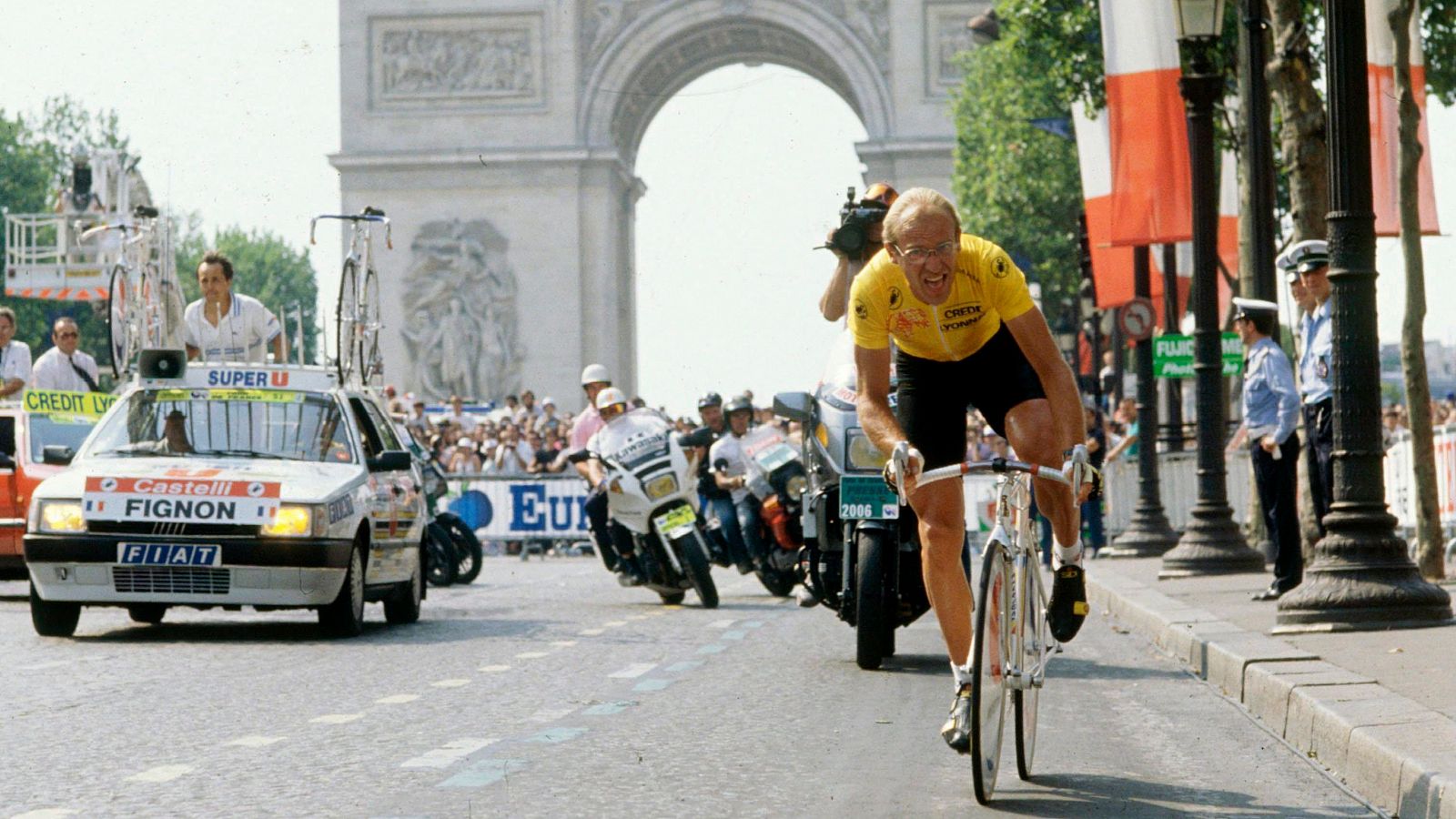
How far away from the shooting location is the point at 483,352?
187ft

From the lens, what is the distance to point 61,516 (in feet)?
43.2

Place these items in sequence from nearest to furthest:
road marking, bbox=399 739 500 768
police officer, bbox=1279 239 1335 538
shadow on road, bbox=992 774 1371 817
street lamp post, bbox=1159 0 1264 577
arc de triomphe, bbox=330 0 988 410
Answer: shadow on road, bbox=992 774 1371 817 → road marking, bbox=399 739 500 768 → police officer, bbox=1279 239 1335 538 → street lamp post, bbox=1159 0 1264 577 → arc de triomphe, bbox=330 0 988 410

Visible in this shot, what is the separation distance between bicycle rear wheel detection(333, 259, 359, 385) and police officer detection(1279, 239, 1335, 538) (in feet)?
18.2

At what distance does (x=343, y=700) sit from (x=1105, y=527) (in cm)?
2165

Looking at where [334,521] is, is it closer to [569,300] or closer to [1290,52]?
[1290,52]

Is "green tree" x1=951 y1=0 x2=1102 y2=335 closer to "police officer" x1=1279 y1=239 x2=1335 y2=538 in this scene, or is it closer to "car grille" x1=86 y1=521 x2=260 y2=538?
"police officer" x1=1279 y1=239 x2=1335 y2=538

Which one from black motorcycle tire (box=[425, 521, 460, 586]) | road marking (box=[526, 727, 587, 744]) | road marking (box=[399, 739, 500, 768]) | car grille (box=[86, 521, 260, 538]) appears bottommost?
road marking (box=[526, 727, 587, 744])

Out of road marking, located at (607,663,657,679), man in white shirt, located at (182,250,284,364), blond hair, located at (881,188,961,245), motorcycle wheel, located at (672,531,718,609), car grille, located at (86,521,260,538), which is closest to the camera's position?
blond hair, located at (881,188,961,245)

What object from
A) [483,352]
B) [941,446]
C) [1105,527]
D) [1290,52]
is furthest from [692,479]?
[483,352]

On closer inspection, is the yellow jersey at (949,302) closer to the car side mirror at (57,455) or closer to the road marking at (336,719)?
the road marking at (336,719)

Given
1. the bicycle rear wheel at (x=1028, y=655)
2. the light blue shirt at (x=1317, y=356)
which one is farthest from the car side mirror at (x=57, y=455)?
the bicycle rear wheel at (x=1028, y=655)

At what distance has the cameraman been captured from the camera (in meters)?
11.0

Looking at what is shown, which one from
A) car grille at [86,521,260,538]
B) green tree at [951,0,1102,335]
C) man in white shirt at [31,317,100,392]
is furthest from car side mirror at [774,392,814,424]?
green tree at [951,0,1102,335]

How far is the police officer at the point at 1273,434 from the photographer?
14609mm
